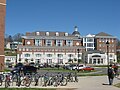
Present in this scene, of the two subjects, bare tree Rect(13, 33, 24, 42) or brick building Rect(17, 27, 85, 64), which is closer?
brick building Rect(17, 27, 85, 64)

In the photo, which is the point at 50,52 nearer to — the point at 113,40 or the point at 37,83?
the point at 113,40

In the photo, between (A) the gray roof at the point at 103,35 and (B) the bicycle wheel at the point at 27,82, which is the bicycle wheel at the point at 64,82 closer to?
(B) the bicycle wheel at the point at 27,82

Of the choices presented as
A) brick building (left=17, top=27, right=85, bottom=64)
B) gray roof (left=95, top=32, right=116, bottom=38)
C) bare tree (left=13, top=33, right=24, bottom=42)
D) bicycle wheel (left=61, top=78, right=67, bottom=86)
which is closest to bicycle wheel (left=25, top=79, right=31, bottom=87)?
bicycle wheel (left=61, top=78, right=67, bottom=86)

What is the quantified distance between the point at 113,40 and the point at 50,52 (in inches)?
1306

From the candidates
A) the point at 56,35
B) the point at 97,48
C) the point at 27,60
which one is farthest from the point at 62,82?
the point at 97,48

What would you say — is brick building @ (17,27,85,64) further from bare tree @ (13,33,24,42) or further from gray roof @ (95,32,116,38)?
bare tree @ (13,33,24,42)

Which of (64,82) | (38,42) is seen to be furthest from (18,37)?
(64,82)

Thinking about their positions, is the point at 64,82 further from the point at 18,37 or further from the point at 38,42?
the point at 18,37

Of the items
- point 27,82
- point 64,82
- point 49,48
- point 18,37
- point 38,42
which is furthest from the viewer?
point 18,37

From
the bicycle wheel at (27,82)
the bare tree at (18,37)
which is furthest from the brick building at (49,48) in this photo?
the bicycle wheel at (27,82)

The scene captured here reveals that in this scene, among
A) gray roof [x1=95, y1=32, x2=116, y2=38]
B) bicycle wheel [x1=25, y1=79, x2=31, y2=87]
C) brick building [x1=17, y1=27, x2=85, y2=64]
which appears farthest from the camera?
gray roof [x1=95, y1=32, x2=116, y2=38]

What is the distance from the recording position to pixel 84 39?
114750 millimetres

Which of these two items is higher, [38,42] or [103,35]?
[103,35]

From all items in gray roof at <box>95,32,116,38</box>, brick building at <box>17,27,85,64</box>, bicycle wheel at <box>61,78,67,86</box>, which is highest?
gray roof at <box>95,32,116,38</box>
